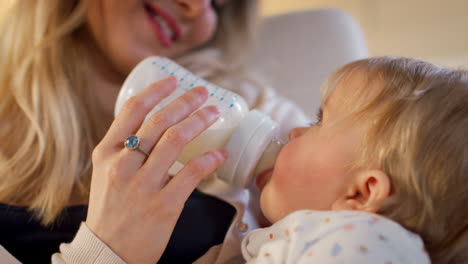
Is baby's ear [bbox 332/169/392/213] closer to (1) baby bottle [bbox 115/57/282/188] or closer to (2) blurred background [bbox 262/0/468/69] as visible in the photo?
(1) baby bottle [bbox 115/57/282/188]

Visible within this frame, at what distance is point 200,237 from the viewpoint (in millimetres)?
766

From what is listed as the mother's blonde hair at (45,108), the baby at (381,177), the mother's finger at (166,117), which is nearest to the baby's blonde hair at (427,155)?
the baby at (381,177)

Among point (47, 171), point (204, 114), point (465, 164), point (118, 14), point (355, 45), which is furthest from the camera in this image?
point (355, 45)

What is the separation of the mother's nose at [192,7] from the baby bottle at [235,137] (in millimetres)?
437

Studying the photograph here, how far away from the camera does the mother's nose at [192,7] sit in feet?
3.67

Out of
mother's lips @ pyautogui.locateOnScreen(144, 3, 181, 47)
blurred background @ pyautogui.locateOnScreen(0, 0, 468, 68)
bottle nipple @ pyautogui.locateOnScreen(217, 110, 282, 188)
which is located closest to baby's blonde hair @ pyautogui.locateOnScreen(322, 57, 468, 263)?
bottle nipple @ pyautogui.locateOnScreen(217, 110, 282, 188)

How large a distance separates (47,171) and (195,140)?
36 centimetres

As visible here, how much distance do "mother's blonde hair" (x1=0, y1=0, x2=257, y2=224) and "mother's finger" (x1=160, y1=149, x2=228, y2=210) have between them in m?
0.26

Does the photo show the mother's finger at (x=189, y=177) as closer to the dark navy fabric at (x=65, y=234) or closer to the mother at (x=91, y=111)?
the mother at (x=91, y=111)

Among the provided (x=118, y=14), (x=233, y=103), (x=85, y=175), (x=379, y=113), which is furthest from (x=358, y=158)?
(x=118, y=14)

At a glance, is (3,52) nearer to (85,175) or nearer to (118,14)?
(118,14)

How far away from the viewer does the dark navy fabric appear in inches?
28.8

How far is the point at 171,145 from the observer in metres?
0.64

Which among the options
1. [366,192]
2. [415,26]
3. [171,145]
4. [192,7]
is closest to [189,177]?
[171,145]
